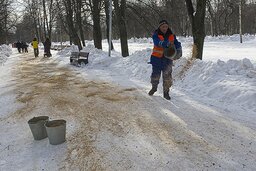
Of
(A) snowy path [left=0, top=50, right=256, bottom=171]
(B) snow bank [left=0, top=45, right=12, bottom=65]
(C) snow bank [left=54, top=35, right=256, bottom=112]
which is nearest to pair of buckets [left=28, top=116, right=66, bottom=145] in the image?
(A) snowy path [left=0, top=50, right=256, bottom=171]

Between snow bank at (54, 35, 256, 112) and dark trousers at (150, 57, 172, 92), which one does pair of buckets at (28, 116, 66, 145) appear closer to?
dark trousers at (150, 57, 172, 92)

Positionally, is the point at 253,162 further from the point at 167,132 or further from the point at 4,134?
the point at 4,134

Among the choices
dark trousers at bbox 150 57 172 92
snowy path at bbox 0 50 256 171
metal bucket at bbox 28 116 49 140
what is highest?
dark trousers at bbox 150 57 172 92

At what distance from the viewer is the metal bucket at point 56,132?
15.2ft

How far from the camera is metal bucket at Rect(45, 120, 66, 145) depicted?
464 cm

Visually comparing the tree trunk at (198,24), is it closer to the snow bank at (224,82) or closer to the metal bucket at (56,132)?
the snow bank at (224,82)

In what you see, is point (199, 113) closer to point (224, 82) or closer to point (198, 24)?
point (224, 82)

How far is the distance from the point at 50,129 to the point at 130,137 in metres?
1.30

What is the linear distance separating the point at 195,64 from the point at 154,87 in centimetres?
210

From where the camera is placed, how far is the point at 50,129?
15.2 feet

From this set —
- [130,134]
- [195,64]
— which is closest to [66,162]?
[130,134]

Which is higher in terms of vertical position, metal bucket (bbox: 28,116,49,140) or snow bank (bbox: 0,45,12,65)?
snow bank (bbox: 0,45,12,65)

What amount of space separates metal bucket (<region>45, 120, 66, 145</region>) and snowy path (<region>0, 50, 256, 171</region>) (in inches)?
4.2

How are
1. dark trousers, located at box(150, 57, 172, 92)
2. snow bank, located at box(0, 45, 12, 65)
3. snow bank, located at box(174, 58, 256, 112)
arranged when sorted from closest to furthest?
snow bank, located at box(174, 58, 256, 112), dark trousers, located at box(150, 57, 172, 92), snow bank, located at box(0, 45, 12, 65)
